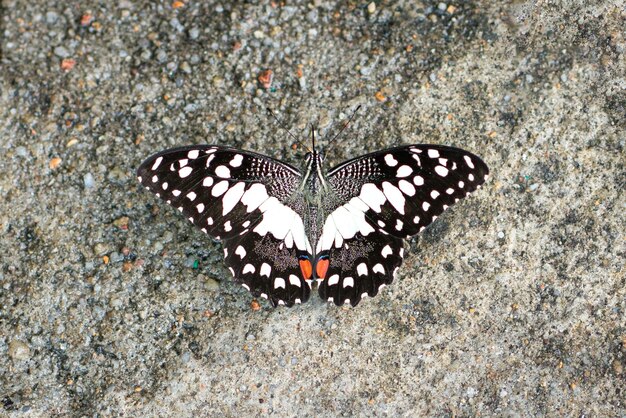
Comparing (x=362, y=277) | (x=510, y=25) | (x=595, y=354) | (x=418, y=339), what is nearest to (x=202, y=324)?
(x=362, y=277)

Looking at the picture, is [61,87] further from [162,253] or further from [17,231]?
[162,253]

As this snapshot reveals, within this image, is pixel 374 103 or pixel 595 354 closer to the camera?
pixel 595 354

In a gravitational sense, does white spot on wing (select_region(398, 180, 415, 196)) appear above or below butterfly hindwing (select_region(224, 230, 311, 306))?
above

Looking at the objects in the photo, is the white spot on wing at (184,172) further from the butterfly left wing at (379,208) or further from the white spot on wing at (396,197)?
the white spot on wing at (396,197)

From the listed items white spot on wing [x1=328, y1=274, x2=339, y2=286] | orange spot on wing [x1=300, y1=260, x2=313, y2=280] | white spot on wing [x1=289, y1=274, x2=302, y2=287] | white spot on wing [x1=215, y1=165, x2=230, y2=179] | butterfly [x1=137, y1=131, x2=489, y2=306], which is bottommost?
white spot on wing [x1=328, y1=274, x2=339, y2=286]

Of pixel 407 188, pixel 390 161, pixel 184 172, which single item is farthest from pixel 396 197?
pixel 184 172

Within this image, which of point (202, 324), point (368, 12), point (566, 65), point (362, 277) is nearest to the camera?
point (362, 277)

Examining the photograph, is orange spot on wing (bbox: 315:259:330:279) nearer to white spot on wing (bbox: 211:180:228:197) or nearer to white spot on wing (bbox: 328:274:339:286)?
white spot on wing (bbox: 328:274:339:286)

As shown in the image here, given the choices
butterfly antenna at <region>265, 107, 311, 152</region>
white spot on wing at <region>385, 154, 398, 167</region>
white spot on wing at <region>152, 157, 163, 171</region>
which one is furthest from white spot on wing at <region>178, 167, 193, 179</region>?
white spot on wing at <region>385, 154, 398, 167</region>
